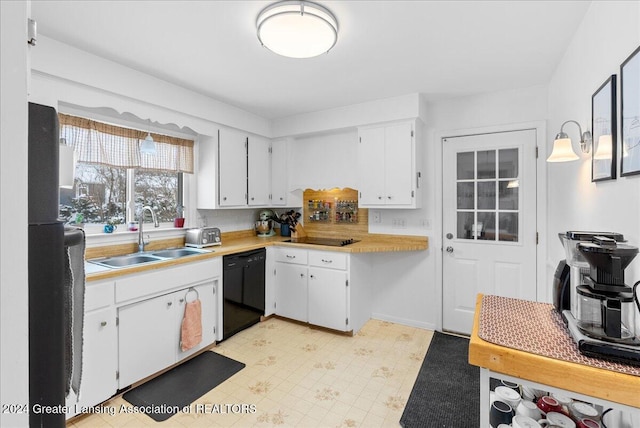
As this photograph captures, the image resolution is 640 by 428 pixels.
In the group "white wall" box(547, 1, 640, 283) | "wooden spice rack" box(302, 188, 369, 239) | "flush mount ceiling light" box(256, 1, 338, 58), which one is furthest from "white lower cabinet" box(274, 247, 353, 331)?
"flush mount ceiling light" box(256, 1, 338, 58)

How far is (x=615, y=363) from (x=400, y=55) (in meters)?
2.01

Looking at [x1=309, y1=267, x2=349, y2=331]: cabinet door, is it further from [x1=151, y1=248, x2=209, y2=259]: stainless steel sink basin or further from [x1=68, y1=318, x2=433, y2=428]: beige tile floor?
[x1=151, y1=248, x2=209, y2=259]: stainless steel sink basin

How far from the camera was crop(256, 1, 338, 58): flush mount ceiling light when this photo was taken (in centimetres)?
159

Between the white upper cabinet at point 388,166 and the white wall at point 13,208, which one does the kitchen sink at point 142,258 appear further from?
the white wall at point 13,208

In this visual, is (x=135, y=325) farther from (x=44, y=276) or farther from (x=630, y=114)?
(x=630, y=114)

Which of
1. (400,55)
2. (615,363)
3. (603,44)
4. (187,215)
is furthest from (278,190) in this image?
(615,363)

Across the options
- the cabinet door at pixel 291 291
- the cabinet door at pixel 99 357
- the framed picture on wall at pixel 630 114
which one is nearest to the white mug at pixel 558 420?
the framed picture on wall at pixel 630 114

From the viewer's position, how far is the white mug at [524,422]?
118cm

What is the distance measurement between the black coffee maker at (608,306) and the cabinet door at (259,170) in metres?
3.05

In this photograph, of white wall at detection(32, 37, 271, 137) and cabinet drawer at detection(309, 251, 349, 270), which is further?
cabinet drawer at detection(309, 251, 349, 270)

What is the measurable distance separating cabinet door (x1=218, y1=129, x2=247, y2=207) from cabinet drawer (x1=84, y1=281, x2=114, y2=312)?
138 cm

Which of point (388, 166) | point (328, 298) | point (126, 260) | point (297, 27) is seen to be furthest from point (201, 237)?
point (297, 27)

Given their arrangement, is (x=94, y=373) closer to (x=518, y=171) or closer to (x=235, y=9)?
(x=235, y=9)

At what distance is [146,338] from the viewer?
2207 millimetres
